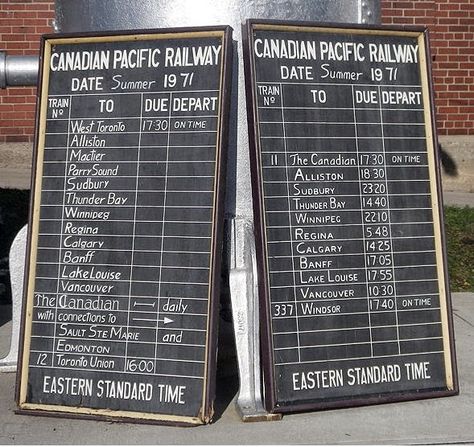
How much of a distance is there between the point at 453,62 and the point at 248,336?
24.7 feet

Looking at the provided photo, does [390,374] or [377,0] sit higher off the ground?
[377,0]

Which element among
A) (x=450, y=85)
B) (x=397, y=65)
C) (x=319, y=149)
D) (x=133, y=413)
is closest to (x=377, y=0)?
(x=397, y=65)

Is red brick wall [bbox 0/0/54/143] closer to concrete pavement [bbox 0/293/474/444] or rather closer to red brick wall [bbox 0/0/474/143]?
red brick wall [bbox 0/0/474/143]

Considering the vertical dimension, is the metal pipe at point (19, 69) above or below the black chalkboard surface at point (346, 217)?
above

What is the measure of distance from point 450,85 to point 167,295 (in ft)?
24.6

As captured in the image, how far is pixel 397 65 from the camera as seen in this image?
16.3 feet

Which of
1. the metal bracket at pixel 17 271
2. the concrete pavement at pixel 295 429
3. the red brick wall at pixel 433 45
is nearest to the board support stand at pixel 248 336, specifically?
the concrete pavement at pixel 295 429

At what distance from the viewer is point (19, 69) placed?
215 inches

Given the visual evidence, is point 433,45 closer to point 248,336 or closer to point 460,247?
point 460,247

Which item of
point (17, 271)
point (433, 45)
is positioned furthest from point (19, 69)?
point (433, 45)

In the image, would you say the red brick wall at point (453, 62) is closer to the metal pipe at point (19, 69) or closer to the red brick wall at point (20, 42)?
the red brick wall at point (20, 42)

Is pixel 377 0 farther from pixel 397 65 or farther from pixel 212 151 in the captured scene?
pixel 212 151

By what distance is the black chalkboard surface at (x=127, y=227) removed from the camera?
4.57 meters

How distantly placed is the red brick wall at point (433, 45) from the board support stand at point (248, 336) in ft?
23.0
